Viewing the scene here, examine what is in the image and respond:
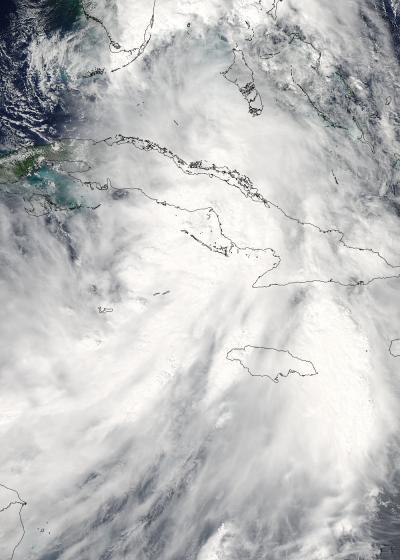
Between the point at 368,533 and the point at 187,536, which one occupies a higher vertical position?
the point at 368,533

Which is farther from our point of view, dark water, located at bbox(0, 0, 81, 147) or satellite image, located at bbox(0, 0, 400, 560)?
dark water, located at bbox(0, 0, 81, 147)

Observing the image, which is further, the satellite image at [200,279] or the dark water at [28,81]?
the dark water at [28,81]

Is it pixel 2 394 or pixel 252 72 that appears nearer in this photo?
pixel 2 394

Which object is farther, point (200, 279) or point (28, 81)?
point (28, 81)

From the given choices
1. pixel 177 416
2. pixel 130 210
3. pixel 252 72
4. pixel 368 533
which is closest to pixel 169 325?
pixel 177 416

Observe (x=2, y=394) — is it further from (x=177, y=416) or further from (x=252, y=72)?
(x=252, y=72)

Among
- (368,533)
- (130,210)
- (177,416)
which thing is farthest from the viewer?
(130,210)

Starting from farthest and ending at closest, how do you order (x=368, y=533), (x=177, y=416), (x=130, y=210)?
1. (x=130, y=210)
2. (x=177, y=416)
3. (x=368, y=533)

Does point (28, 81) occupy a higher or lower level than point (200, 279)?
higher
